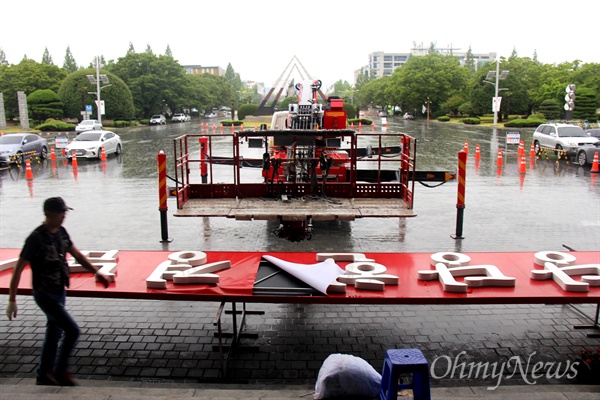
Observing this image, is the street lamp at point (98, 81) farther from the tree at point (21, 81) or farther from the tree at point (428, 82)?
the tree at point (428, 82)

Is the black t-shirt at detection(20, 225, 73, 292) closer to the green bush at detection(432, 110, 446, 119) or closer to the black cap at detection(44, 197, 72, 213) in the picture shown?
the black cap at detection(44, 197, 72, 213)

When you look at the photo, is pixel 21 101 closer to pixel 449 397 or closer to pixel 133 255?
pixel 133 255

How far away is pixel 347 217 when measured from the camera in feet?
29.1

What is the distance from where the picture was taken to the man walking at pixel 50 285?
5.12 m

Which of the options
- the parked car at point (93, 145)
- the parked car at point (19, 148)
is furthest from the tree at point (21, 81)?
the parked car at point (19, 148)

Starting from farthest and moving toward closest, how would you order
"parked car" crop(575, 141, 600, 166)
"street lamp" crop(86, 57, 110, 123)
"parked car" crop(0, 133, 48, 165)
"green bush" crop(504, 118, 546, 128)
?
"green bush" crop(504, 118, 546, 128) → "street lamp" crop(86, 57, 110, 123) → "parked car" crop(0, 133, 48, 165) → "parked car" crop(575, 141, 600, 166)

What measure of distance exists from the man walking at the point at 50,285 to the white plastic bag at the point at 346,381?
254cm

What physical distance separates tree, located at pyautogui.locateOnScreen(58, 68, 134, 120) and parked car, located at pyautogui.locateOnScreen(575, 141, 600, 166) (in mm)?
51517

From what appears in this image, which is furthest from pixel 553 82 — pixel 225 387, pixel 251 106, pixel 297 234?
pixel 225 387

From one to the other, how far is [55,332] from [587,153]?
2294 centimetres

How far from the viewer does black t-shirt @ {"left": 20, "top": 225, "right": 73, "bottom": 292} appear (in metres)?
5.07

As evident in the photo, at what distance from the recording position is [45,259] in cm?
515

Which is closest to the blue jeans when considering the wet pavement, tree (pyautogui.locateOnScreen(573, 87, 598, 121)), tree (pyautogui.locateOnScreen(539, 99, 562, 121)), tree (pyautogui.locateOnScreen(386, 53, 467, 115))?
the wet pavement

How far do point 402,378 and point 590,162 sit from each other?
68.2ft
